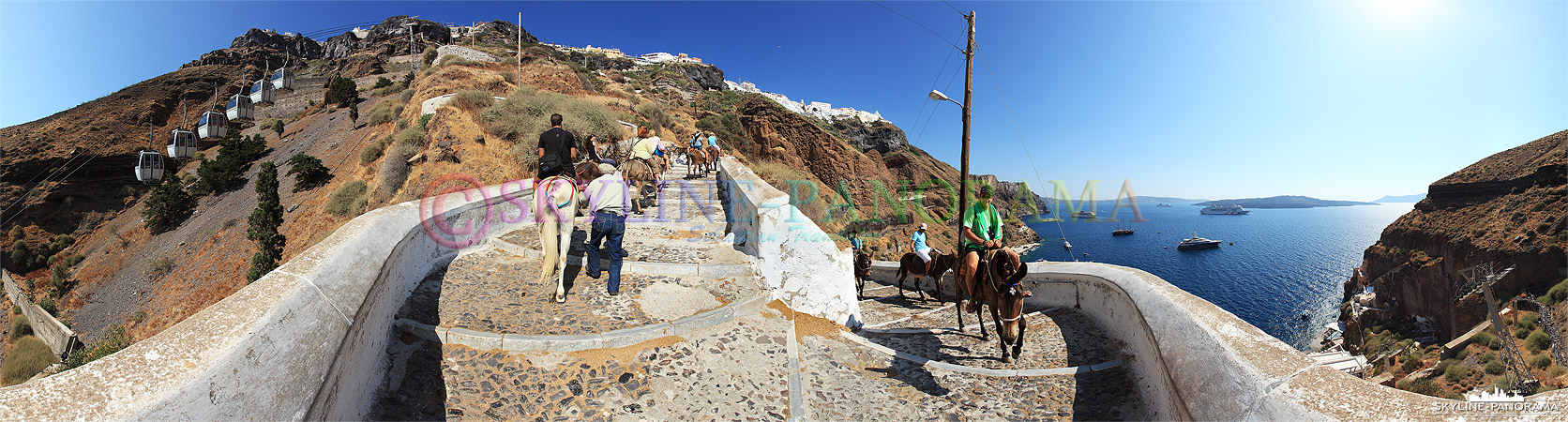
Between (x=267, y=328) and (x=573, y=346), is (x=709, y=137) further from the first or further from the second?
(x=267, y=328)

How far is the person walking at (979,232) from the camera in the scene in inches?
215

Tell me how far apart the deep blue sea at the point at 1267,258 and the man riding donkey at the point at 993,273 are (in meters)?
37.0

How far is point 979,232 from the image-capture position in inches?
218

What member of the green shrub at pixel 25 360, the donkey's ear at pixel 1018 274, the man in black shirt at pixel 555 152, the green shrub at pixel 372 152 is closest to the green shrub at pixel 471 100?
the green shrub at pixel 372 152

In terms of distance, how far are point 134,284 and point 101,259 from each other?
8.43 meters

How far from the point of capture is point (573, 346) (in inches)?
161

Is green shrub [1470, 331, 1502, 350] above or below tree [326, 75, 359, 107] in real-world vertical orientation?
below

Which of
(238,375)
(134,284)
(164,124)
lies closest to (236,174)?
(134,284)

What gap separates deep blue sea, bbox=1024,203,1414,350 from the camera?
48.2m

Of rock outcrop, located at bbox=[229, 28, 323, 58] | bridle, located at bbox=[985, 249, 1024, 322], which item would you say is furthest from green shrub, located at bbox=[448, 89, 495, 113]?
rock outcrop, located at bbox=[229, 28, 323, 58]

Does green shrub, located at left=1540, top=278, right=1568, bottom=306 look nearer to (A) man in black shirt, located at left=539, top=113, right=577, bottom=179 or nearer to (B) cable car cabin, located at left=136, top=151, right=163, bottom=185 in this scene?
(A) man in black shirt, located at left=539, top=113, right=577, bottom=179

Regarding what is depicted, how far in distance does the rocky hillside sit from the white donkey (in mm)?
56911

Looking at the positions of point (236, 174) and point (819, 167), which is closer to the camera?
point (236, 174)

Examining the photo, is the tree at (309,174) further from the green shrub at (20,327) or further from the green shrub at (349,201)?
the green shrub at (20,327)
